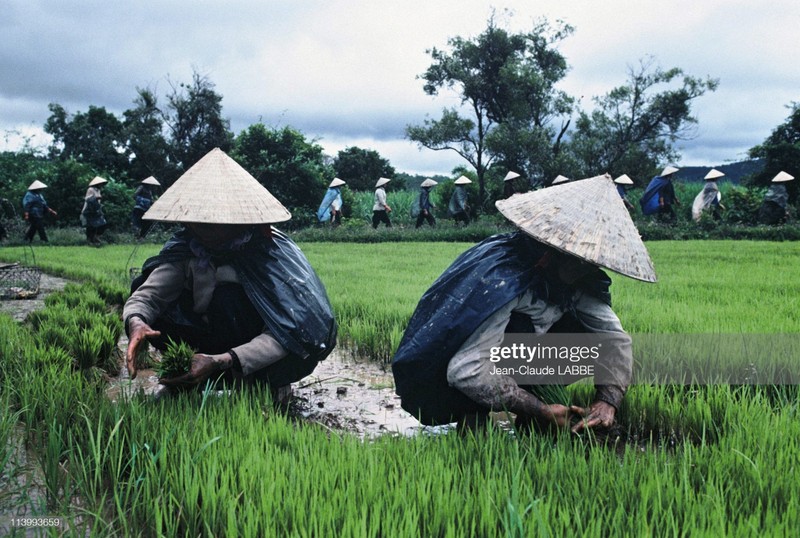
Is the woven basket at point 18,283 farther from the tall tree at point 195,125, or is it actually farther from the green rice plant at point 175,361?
the tall tree at point 195,125

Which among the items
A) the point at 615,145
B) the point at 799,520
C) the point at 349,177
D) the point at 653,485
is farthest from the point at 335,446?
the point at 349,177

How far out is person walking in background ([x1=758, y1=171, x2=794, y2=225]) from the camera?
13859 millimetres

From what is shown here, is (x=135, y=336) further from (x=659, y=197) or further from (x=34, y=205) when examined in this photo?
(x=659, y=197)

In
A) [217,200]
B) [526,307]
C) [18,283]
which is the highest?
[217,200]

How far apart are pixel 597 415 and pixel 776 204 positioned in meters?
14.6

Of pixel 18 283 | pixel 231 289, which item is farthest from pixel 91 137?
pixel 231 289

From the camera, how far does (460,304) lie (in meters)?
1.97

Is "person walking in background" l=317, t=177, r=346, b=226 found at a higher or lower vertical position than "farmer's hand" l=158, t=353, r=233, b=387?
higher

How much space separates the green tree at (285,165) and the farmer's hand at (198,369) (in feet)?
52.1

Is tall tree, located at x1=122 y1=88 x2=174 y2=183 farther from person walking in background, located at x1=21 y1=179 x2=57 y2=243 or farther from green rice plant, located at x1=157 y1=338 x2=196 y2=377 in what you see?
green rice plant, located at x1=157 y1=338 x2=196 y2=377

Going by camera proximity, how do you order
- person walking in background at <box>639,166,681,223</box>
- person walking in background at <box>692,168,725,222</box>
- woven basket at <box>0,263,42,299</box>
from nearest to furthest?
woven basket at <box>0,263,42,299</box> → person walking in background at <box>692,168,725,222</box> → person walking in background at <box>639,166,681,223</box>

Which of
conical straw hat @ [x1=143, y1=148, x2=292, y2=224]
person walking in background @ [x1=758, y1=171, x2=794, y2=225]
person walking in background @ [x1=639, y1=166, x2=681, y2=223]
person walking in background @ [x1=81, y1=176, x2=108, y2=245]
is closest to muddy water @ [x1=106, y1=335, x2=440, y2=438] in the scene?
conical straw hat @ [x1=143, y1=148, x2=292, y2=224]

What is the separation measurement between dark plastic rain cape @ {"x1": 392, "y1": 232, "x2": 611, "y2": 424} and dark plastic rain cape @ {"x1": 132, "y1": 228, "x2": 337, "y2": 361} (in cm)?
46

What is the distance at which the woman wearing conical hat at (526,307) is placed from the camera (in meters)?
1.87
